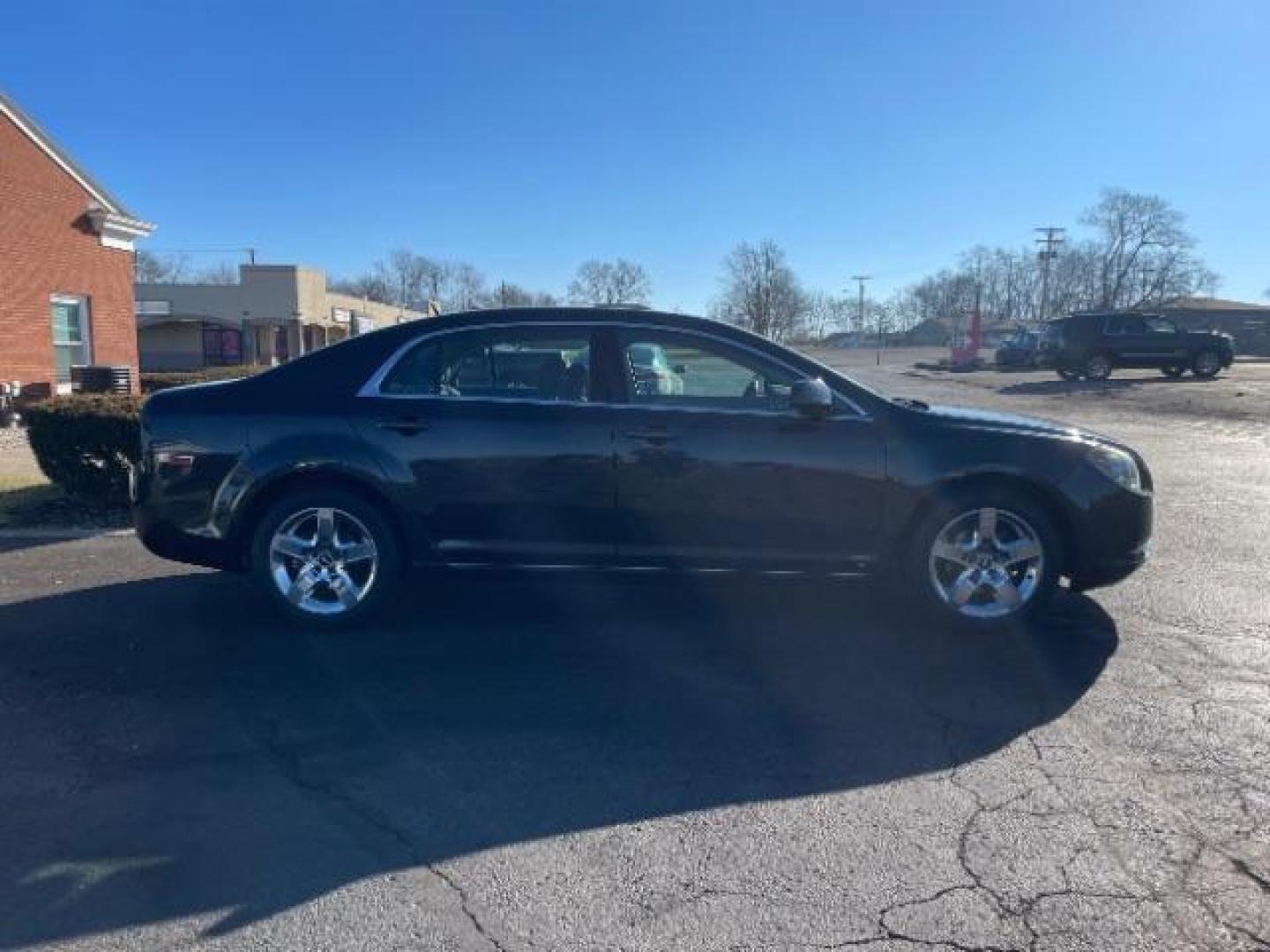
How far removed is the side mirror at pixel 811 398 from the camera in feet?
15.2

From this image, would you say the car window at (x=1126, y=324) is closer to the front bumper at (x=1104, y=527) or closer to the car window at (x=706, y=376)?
the front bumper at (x=1104, y=527)

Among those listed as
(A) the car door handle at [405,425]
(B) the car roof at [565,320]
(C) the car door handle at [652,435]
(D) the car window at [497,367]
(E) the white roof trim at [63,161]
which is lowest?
(C) the car door handle at [652,435]

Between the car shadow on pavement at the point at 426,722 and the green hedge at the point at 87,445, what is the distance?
224cm

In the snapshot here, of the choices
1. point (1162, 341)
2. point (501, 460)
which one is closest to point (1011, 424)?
point (501, 460)

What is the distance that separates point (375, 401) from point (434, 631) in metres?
1.27

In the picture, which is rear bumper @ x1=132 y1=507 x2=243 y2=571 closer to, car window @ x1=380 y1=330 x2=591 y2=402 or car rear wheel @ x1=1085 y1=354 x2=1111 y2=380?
car window @ x1=380 y1=330 x2=591 y2=402

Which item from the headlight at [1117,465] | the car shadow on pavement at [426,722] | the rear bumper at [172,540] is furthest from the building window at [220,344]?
the headlight at [1117,465]

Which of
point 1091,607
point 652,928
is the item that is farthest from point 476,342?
point 1091,607

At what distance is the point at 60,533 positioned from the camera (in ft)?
23.8

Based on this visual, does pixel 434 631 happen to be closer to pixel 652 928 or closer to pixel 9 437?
pixel 652 928

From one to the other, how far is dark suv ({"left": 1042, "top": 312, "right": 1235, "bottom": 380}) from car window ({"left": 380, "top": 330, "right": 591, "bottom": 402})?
29204 millimetres

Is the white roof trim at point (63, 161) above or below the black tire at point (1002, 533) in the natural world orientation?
above

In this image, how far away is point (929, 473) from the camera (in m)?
4.78

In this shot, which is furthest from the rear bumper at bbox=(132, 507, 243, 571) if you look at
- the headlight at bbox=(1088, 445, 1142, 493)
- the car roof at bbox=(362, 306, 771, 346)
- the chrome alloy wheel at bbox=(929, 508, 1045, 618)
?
the headlight at bbox=(1088, 445, 1142, 493)
